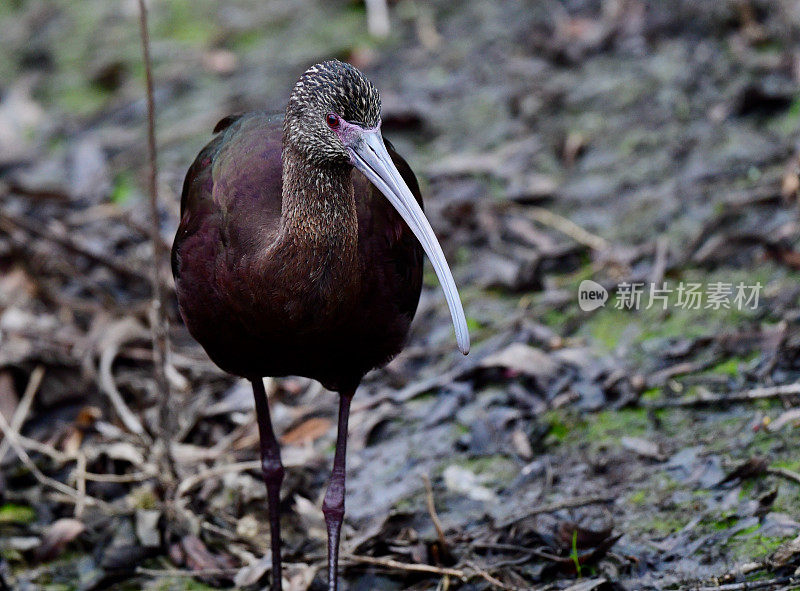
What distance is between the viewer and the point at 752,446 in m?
4.30

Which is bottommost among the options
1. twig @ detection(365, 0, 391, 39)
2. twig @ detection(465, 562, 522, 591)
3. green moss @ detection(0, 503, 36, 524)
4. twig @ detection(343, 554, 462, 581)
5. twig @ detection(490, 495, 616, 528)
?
twig @ detection(465, 562, 522, 591)

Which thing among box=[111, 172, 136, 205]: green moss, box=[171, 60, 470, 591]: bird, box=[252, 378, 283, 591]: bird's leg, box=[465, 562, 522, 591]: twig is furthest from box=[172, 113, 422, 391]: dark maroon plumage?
box=[111, 172, 136, 205]: green moss

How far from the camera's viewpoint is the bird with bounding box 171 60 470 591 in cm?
340

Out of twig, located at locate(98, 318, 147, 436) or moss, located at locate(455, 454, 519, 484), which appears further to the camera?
twig, located at locate(98, 318, 147, 436)

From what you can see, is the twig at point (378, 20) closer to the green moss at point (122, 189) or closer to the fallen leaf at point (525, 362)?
the green moss at point (122, 189)

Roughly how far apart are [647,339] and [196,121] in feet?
13.1

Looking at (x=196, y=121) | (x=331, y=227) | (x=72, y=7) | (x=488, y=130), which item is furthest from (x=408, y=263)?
(x=72, y=7)

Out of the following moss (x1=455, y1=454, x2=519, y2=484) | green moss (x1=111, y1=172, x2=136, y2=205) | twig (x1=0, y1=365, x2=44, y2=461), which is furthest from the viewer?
green moss (x1=111, y1=172, x2=136, y2=205)

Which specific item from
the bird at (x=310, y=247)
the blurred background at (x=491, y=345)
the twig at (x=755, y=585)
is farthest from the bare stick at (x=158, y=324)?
the twig at (x=755, y=585)

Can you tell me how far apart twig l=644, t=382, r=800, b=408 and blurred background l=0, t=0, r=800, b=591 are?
1 cm

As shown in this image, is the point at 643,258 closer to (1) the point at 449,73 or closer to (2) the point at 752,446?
(2) the point at 752,446

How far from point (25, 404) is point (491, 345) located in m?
2.31

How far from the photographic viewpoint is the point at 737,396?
4539 mm

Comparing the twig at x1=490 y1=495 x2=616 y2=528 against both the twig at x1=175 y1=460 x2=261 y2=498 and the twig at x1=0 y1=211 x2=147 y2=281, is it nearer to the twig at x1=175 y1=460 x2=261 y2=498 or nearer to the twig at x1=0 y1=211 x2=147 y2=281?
the twig at x1=175 y1=460 x2=261 y2=498
